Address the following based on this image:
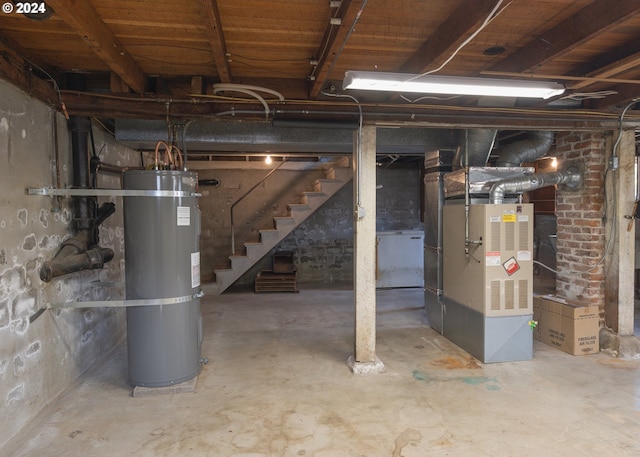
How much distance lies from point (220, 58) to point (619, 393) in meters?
3.72

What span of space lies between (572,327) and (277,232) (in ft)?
14.3

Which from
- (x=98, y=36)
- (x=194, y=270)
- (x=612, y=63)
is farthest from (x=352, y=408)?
(x=612, y=63)

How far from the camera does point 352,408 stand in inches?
108

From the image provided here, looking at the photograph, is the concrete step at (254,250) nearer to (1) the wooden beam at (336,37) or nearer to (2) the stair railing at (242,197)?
(2) the stair railing at (242,197)

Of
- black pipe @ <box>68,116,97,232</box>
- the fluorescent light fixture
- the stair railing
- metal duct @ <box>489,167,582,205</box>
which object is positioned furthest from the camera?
the stair railing

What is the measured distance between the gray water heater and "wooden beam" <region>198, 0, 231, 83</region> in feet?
2.82

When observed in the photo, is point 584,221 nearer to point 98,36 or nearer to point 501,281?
point 501,281

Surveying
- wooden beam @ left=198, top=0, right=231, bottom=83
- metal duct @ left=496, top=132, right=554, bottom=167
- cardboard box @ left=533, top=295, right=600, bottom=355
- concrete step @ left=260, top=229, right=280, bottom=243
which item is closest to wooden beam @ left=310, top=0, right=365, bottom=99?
wooden beam @ left=198, top=0, right=231, bottom=83

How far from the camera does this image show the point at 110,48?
7.70 feet

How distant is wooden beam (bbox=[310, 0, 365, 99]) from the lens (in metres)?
1.87

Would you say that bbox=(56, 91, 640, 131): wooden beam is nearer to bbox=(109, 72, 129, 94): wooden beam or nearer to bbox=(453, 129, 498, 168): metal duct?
bbox=(109, 72, 129, 94): wooden beam

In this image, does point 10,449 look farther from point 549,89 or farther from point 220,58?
point 549,89

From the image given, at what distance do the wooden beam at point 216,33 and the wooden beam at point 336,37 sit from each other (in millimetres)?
608

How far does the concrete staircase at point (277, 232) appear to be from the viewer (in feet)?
21.7
